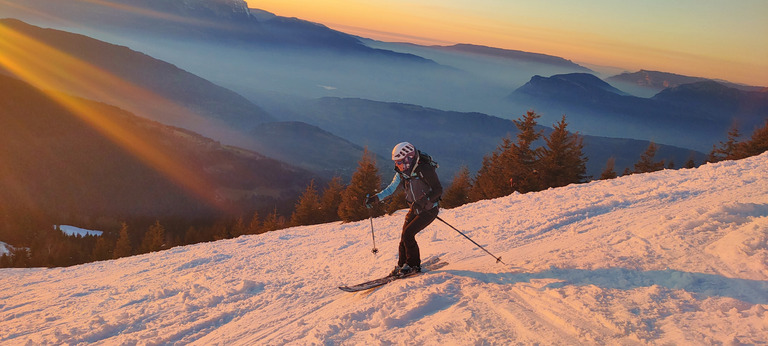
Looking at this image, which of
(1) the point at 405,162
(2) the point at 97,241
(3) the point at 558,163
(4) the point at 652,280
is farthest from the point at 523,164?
(2) the point at 97,241

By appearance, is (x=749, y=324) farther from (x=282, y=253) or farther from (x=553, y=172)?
(x=553, y=172)

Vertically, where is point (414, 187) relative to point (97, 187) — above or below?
above

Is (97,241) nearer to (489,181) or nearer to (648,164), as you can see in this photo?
(489,181)

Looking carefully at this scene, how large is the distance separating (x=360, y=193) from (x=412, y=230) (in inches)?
1157

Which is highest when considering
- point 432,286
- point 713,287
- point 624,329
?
point 713,287

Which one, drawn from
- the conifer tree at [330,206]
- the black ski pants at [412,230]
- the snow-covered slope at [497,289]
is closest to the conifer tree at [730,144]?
the snow-covered slope at [497,289]

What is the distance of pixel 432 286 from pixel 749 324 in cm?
415

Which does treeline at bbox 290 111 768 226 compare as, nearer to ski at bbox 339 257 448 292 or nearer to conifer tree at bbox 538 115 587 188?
conifer tree at bbox 538 115 587 188

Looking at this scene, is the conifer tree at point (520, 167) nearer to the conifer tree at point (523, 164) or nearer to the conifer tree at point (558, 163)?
the conifer tree at point (523, 164)

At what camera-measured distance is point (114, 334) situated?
7281 mm

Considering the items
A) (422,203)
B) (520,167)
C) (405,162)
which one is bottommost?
(520,167)

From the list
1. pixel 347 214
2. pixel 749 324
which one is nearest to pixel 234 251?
pixel 749 324

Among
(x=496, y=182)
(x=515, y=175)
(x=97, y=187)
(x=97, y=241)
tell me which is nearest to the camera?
(x=515, y=175)

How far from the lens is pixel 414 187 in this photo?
23.4 feet
